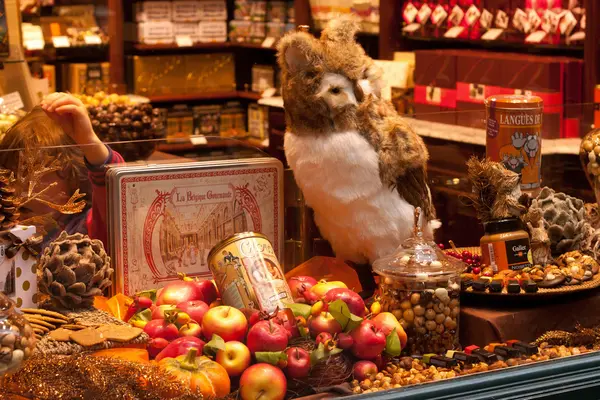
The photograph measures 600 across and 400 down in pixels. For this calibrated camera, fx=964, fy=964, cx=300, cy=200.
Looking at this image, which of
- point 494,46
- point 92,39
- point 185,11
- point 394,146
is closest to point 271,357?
point 394,146

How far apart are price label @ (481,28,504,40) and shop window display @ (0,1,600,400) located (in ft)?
8.46

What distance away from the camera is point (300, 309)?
5.86 feet

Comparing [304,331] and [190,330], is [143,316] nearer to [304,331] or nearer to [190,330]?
[190,330]

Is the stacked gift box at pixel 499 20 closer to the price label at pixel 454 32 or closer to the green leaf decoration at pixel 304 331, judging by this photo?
the price label at pixel 454 32

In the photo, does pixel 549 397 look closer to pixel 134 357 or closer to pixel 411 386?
pixel 411 386

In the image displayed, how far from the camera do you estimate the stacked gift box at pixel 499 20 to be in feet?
15.5

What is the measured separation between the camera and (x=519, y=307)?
2.01 meters

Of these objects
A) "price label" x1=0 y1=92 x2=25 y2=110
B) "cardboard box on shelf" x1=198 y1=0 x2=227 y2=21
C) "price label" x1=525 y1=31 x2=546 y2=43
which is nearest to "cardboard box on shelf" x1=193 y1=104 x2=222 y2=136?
"cardboard box on shelf" x1=198 y1=0 x2=227 y2=21

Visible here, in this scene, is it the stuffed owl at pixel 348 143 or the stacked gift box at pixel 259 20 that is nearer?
the stuffed owl at pixel 348 143

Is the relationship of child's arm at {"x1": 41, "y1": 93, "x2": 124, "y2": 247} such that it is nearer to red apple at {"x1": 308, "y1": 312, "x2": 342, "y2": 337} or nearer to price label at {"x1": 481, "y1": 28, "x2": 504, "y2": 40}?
red apple at {"x1": 308, "y1": 312, "x2": 342, "y2": 337}

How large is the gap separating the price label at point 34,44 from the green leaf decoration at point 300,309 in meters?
4.67

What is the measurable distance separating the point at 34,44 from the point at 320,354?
15.9 feet

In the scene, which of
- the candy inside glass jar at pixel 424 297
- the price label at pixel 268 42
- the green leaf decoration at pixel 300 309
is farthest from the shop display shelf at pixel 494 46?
the green leaf decoration at pixel 300 309

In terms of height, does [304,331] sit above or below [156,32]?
below
